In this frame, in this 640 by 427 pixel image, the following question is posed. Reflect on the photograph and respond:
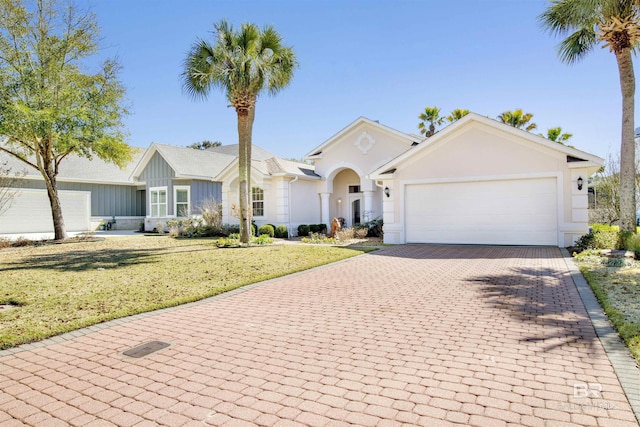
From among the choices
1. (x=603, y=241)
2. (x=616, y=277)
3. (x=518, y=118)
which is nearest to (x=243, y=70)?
(x=616, y=277)

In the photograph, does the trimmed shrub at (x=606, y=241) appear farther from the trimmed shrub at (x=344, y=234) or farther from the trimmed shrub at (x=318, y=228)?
the trimmed shrub at (x=318, y=228)

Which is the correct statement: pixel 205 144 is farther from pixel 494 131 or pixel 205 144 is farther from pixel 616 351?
pixel 616 351

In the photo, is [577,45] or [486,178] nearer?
[577,45]

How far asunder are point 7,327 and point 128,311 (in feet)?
5.23

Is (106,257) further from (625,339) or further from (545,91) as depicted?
(545,91)

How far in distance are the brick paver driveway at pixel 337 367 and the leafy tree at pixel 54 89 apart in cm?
1448

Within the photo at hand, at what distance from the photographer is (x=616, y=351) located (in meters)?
4.25

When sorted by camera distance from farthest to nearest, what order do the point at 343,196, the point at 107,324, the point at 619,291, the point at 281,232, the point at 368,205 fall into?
the point at 343,196
the point at 368,205
the point at 281,232
the point at 619,291
the point at 107,324

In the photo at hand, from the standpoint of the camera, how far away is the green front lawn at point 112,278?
19.8 ft

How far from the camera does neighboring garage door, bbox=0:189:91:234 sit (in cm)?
2352

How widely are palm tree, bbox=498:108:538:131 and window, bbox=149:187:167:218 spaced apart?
81.0 ft

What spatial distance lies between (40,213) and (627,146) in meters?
31.4

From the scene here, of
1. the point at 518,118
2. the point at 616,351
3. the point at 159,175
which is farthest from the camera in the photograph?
the point at 159,175

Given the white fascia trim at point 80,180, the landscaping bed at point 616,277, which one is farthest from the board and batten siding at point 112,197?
the landscaping bed at point 616,277
